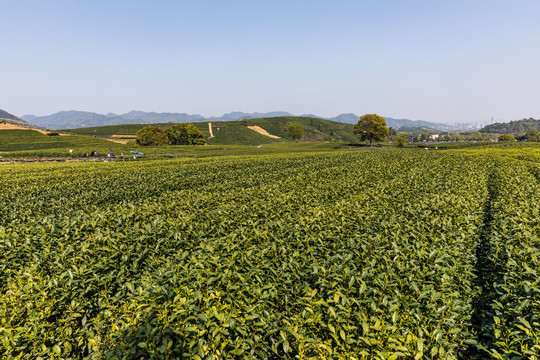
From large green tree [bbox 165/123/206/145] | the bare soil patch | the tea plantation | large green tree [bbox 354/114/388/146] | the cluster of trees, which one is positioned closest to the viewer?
the tea plantation

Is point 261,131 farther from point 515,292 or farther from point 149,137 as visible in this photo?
point 515,292

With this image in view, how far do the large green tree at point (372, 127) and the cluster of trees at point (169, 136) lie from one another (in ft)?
221

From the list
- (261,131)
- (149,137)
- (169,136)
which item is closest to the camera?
(149,137)

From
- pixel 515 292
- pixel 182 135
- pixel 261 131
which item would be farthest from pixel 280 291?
pixel 261 131

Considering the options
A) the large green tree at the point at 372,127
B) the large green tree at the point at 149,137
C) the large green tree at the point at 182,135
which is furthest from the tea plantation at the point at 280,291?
the large green tree at the point at 182,135

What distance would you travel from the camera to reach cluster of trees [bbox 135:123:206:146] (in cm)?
10056

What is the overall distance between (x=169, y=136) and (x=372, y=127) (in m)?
82.0

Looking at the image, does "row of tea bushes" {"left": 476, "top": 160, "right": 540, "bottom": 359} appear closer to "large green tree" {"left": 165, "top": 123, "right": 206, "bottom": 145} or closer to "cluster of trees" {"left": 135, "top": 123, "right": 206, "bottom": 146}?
"cluster of trees" {"left": 135, "top": 123, "right": 206, "bottom": 146}

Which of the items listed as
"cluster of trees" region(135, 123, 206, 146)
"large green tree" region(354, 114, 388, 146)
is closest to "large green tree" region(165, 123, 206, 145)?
"cluster of trees" region(135, 123, 206, 146)

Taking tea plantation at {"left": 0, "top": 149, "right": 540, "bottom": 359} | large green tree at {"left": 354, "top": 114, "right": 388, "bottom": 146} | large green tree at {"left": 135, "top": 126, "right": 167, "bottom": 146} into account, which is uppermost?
large green tree at {"left": 354, "top": 114, "right": 388, "bottom": 146}

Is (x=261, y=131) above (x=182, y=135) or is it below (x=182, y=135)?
above

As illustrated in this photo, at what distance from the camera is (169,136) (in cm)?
11062

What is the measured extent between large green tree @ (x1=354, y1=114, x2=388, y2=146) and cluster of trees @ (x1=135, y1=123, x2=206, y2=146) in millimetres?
67322

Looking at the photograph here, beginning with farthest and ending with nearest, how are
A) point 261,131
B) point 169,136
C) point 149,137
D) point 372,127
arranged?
point 261,131, point 169,136, point 149,137, point 372,127
